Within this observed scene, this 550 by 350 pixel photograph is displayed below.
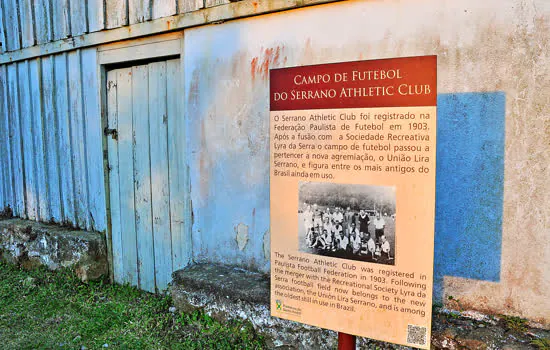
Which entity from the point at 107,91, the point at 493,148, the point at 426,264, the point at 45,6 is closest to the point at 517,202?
the point at 493,148

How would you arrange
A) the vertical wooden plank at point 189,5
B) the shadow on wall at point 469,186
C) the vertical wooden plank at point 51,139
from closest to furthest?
1. the shadow on wall at point 469,186
2. the vertical wooden plank at point 189,5
3. the vertical wooden plank at point 51,139

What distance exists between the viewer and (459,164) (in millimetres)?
2535

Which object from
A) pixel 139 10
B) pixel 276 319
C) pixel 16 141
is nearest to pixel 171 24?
pixel 139 10

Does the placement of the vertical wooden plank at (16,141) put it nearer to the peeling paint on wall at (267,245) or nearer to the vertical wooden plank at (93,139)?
the vertical wooden plank at (93,139)

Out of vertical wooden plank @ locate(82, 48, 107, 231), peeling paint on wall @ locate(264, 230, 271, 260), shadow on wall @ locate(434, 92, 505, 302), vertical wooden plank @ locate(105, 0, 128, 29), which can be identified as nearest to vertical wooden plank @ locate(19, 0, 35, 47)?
vertical wooden plank @ locate(82, 48, 107, 231)

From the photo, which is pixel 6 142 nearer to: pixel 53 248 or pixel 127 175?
pixel 53 248

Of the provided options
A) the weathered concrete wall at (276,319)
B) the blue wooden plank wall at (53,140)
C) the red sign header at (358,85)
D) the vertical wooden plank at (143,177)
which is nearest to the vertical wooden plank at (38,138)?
the blue wooden plank wall at (53,140)

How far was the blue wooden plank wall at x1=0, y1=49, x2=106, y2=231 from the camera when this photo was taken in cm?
471

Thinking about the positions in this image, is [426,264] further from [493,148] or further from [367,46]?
[367,46]

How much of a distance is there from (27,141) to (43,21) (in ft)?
5.15

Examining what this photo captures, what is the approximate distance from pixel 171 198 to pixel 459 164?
2.72 m

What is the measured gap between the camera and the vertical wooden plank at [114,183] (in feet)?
14.9

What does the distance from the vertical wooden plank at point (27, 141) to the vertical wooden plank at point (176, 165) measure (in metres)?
2.54

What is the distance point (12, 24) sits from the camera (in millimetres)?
5516
